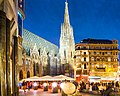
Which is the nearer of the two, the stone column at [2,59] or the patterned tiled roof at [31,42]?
the stone column at [2,59]

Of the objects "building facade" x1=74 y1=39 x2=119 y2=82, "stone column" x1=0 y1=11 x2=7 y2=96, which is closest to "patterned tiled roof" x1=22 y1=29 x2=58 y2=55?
"building facade" x1=74 y1=39 x2=119 y2=82

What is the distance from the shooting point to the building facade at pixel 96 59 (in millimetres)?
105938

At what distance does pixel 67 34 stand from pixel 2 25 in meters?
90.3

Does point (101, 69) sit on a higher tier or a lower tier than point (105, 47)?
lower

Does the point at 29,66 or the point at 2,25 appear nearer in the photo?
the point at 2,25

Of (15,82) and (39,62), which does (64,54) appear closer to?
(39,62)

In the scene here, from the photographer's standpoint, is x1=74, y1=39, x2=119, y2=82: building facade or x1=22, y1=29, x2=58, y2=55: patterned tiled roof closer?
x1=22, y1=29, x2=58, y2=55: patterned tiled roof

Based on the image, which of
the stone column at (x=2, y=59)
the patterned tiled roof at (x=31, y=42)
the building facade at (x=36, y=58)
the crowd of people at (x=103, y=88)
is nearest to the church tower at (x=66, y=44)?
the building facade at (x=36, y=58)

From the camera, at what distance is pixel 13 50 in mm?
26500

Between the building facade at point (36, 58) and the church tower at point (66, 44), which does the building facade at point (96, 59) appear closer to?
the church tower at point (66, 44)

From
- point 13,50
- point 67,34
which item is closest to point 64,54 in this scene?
point 67,34

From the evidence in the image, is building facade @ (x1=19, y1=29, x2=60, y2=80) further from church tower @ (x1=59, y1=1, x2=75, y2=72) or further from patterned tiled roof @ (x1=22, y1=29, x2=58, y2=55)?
church tower @ (x1=59, y1=1, x2=75, y2=72)

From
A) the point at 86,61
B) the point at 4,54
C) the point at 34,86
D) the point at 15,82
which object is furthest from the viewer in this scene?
the point at 86,61

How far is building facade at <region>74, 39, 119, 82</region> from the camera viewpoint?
4171 inches
